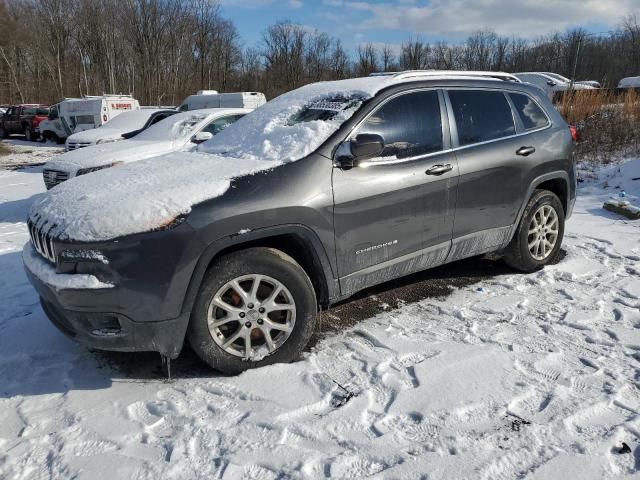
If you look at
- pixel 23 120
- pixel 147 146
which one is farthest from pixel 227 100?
pixel 23 120

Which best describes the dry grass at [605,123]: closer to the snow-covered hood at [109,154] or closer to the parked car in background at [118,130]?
the snow-covered hood at [109,154]

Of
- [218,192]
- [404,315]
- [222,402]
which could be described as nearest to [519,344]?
[404,315]

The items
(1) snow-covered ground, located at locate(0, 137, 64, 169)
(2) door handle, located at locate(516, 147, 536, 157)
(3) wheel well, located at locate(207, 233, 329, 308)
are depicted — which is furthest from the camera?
(1) snow-covered ground, located at locate(0, 137, 64, 169)

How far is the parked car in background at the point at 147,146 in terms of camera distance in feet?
24.0

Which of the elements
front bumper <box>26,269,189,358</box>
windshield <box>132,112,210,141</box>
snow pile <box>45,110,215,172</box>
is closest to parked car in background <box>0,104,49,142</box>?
windshield <box>132,112,210,141</box>

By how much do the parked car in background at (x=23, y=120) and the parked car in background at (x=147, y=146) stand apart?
20.8 meters

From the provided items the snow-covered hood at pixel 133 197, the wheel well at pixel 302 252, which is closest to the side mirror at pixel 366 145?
the snow-covered hood at pixel 133 197

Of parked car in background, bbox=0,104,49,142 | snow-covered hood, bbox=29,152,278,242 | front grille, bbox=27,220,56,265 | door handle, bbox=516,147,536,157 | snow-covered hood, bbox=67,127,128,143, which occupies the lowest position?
parked car in background, bbox=0,104,49,142

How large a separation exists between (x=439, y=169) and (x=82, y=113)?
72.8 ft

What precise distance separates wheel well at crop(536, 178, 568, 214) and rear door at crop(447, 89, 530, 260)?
0.61m

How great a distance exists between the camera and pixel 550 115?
15.6ft

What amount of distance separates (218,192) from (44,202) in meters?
1.27

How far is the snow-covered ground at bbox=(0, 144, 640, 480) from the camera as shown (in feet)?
7.68

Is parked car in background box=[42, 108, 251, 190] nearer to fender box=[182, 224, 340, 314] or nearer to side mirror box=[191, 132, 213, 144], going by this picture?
side mirror box=[191, 132, 213, 144]
